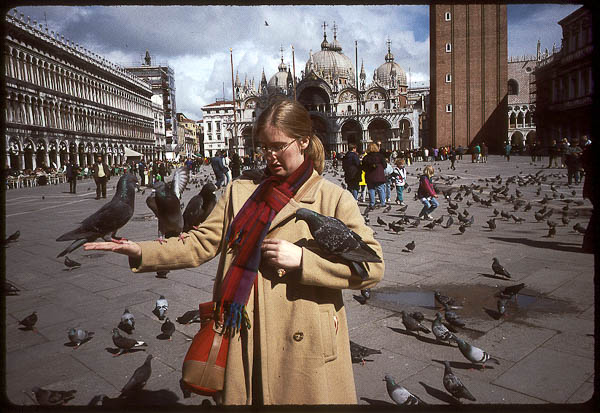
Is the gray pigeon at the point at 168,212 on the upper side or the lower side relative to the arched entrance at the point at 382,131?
lower

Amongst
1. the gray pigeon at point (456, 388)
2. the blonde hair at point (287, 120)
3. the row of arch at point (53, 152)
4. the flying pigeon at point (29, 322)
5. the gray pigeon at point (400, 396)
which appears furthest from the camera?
the row of arch at point (53, 152)

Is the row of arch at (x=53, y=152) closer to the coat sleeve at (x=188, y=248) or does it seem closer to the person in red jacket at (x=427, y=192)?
the person in red jacket at (x=427, y=192)

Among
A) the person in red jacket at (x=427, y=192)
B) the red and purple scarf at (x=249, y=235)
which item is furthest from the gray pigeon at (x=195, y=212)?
the person in red jacket at (x=427, y=192)

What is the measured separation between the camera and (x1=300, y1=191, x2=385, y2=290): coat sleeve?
1562 mm

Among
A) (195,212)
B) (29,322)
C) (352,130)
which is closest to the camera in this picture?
(195,212)

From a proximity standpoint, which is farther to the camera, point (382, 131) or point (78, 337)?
point (382, 131)

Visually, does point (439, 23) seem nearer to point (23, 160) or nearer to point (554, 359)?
point (23, 160)

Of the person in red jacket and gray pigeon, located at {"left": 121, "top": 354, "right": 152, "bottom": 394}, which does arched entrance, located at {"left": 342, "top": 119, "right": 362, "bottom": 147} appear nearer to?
the person in red jacket

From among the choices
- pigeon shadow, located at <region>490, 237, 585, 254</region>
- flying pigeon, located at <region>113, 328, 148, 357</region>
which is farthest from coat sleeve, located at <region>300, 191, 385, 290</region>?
pigeon shadow, located at <region>490, 237, 585, 254</region>

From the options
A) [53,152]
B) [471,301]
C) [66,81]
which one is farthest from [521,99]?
[471,301]

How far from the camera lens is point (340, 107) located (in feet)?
239

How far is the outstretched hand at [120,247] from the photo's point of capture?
1.67m

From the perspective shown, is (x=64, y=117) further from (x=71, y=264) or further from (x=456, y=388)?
(x=456, y=388)

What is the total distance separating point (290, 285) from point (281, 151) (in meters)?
0.52
